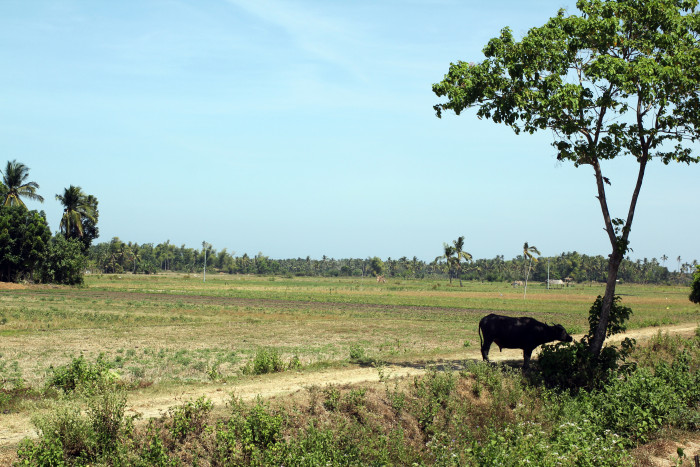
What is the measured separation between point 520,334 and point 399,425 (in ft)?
20.7

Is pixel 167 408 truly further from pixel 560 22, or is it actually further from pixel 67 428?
pixel 560 22

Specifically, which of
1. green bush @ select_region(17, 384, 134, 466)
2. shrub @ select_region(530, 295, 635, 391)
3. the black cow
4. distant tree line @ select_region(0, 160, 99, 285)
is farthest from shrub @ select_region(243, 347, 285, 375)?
distant tree line @ select_region(0, 160, 99, 285)

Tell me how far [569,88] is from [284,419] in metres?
10.7

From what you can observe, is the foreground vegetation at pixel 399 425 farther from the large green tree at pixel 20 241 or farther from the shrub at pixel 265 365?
the large green tree at pixel 20 241

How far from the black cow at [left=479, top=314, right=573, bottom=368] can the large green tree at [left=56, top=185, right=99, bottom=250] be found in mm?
70098

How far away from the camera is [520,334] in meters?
17.2

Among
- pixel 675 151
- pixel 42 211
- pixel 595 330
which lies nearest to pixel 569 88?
pixel 675 151

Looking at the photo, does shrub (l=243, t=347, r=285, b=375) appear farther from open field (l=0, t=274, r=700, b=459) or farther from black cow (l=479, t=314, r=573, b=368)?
black cow (l=479, t=314, r=573, b=368)

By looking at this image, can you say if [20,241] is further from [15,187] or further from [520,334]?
[520,334]

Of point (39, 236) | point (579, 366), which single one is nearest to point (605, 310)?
point (579, 366)

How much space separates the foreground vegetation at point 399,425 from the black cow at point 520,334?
1.07m

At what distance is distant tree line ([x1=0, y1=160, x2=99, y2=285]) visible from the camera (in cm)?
6725

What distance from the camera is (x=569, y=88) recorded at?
14.9 metres

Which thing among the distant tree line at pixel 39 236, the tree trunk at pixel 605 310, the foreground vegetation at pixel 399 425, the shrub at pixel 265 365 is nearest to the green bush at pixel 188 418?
the foreground vegetation at pixel 399 425
